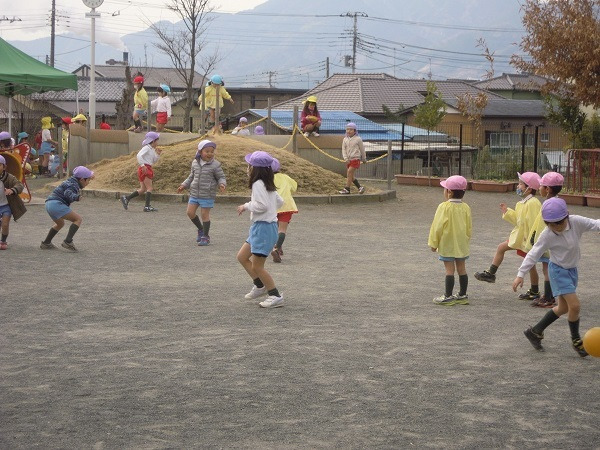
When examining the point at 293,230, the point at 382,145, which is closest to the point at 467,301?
the point at 293,230

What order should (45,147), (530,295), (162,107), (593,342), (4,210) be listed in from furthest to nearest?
(45,147), (162,107), (4,210), (530,295), (593,342)

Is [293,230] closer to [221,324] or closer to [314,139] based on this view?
[221,324]

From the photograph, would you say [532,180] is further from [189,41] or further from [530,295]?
[189,41]

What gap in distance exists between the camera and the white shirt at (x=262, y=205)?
9.97 meters

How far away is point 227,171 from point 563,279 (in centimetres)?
1520

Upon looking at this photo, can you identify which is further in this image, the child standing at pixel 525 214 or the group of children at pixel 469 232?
the child standing at pixel 525 214

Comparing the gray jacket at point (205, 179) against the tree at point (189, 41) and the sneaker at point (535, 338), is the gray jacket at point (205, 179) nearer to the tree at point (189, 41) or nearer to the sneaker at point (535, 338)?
the sneaker at point (535, 338)

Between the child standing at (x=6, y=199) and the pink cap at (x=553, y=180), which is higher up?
the pink cap at (x=553, y=180)

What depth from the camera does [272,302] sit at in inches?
382

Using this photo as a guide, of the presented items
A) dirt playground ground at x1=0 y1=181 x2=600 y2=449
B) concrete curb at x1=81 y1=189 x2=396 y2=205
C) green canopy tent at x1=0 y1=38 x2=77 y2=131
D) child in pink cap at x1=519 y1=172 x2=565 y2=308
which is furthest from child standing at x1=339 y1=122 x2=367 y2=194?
child in pink cap at x1=519 y1=172 x2=565 y2=308

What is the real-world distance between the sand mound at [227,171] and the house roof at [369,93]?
32.3 meters

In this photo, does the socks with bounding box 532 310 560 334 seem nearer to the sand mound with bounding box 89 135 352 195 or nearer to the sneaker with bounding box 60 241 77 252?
the sneaker with bounding box 60 241 77 252

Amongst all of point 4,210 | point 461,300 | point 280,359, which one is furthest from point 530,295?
point 4,210

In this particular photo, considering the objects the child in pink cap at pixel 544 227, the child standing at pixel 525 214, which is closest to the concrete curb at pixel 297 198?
the child standing at pixel 525 214
